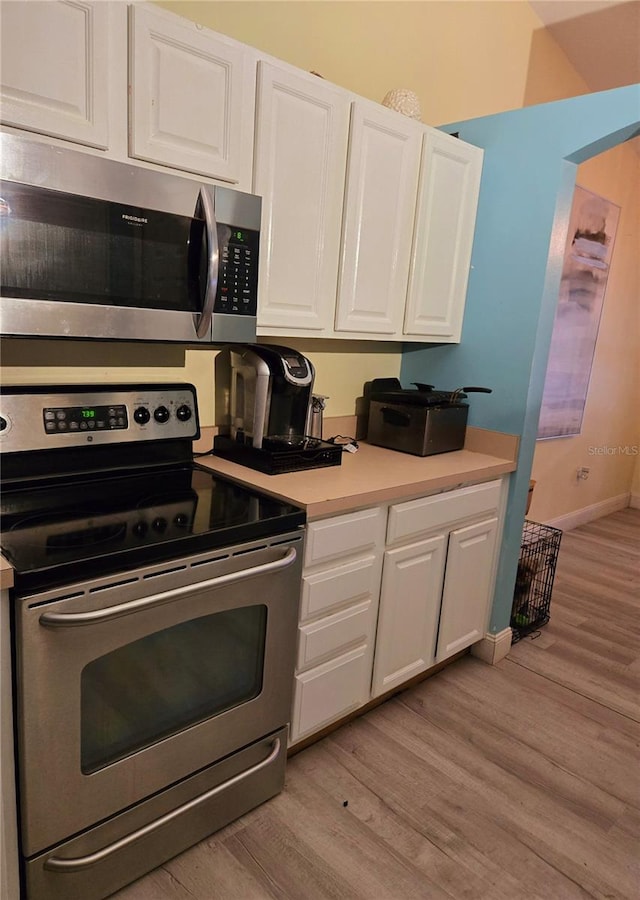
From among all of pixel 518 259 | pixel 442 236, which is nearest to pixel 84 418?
pixel 442 236

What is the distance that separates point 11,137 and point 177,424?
0.83 meters

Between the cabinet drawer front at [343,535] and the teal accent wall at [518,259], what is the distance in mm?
835

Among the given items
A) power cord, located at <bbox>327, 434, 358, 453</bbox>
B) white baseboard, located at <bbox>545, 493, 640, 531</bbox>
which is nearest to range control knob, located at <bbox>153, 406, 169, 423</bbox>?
power cord, located at <bbox>327, 434, 358, 453</bbox>

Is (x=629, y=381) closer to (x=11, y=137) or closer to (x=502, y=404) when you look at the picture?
(x=502, y=404)

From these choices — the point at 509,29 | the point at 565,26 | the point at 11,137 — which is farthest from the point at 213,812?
the point at 565,26

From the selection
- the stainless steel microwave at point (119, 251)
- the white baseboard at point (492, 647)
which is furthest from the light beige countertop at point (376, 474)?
the white baseboard at point (492, 647)

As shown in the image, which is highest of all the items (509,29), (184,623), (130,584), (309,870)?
(509,29)

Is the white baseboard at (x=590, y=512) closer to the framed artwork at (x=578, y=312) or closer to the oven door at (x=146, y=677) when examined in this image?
the framed artwork at (x=578, y=312)

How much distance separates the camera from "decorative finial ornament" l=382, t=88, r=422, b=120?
2096 millimetres

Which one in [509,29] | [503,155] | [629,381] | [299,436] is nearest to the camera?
[299,436]

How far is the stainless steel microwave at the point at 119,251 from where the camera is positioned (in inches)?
50.1

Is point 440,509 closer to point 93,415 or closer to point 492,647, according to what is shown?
point 492,647

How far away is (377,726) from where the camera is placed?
2074mm

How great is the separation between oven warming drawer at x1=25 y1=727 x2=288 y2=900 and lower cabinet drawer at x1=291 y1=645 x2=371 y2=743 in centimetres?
10
